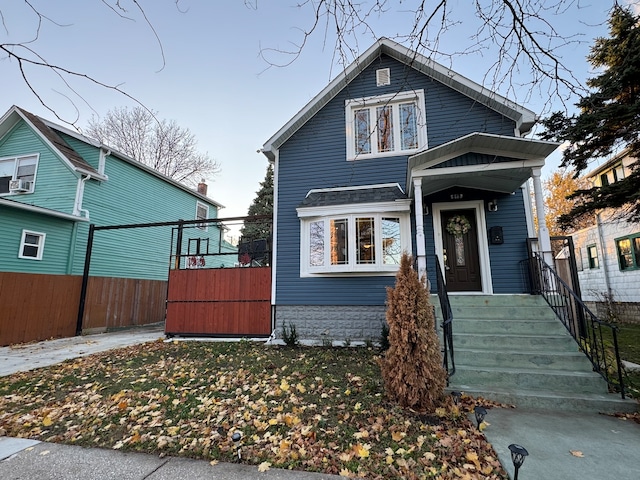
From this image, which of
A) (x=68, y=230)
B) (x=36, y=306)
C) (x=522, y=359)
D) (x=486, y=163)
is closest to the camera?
(x=522, y=359)

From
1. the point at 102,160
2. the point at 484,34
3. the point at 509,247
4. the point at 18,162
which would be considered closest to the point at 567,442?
the point at 484,34

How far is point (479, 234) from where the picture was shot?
292 inches

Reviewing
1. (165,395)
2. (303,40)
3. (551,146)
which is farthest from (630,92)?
(165,395)

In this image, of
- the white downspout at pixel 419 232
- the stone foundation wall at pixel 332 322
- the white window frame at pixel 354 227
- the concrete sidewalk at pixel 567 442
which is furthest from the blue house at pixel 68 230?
the concrete sidewalk at pixel 567 442

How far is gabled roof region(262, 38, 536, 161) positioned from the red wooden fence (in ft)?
12.3

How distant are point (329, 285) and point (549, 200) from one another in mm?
22929

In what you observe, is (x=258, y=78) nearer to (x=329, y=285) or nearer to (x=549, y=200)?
(x=329, y=285)

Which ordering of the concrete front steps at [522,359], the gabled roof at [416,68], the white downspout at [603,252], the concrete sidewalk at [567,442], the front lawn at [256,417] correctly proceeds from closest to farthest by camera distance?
the concrete sidewalk at [567,442], the front lawn at [256,417], the concrete front steps at [522,359], the gabled roof at [416,68], the white downspout at [603,252]

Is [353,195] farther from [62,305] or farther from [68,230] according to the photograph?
[68,230]

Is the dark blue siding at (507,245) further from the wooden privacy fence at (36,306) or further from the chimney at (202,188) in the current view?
the chimney at (202,188)

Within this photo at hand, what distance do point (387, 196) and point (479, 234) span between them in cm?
233

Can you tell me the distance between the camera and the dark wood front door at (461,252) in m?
7.43

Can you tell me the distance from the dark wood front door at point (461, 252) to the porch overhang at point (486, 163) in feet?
3.54

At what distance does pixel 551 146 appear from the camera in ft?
18.7
